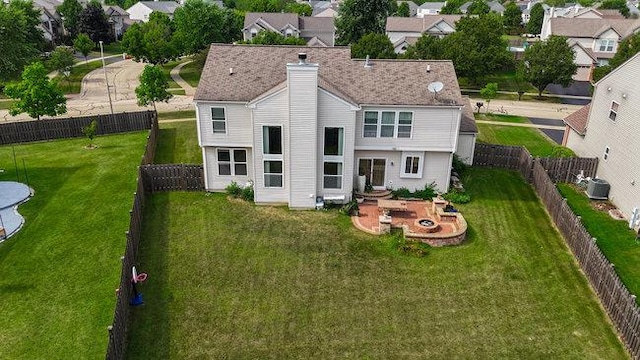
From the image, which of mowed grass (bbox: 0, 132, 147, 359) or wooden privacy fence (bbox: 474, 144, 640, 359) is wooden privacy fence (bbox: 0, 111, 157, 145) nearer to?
mowed grass (bbox: 0, 132, 147, 359)

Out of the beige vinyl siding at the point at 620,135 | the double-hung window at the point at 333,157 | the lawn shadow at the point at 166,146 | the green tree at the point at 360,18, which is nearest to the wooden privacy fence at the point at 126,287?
the lawn shadow at the point at 166,146

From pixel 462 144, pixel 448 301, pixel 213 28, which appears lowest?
pixel 448 301

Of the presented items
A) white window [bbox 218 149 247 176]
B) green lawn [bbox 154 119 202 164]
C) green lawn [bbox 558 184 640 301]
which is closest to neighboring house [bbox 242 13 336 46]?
green lawn [bbox 154 119 202 164]

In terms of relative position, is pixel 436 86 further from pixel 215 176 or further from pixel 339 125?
pixel 215 176

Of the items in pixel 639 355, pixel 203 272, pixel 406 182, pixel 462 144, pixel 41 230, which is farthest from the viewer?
pixel 462 144

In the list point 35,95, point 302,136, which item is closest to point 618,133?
point 302,136

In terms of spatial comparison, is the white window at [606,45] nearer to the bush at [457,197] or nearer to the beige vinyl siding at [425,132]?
the bush at [457,197]

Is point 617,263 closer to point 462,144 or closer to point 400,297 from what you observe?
point 400,297

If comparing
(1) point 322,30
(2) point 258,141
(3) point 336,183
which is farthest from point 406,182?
(1) point 322,30
